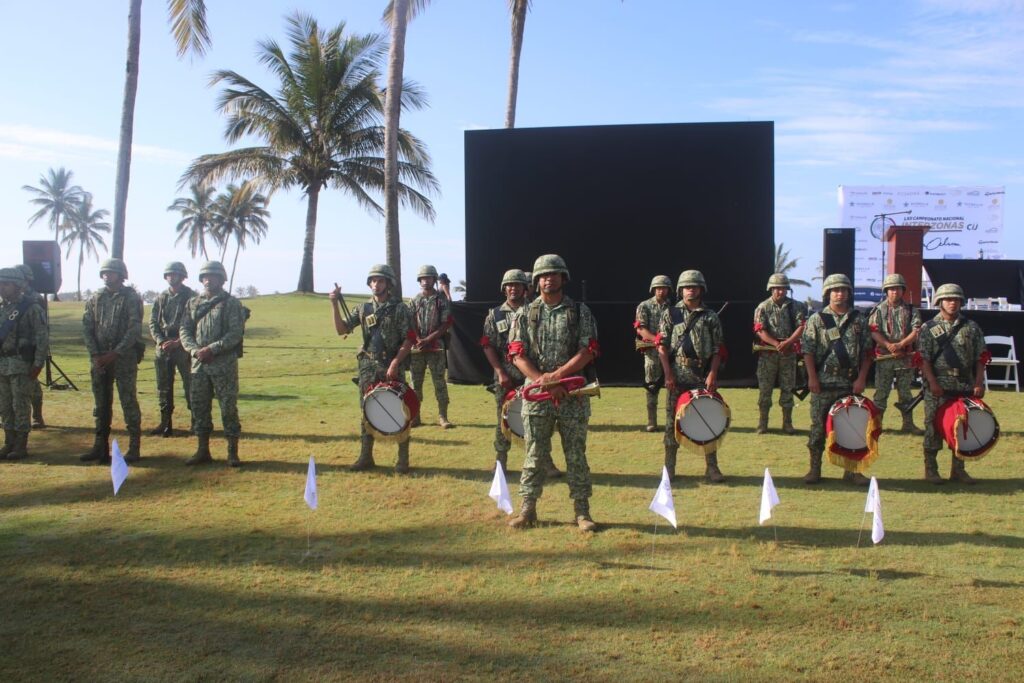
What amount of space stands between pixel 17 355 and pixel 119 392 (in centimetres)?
117

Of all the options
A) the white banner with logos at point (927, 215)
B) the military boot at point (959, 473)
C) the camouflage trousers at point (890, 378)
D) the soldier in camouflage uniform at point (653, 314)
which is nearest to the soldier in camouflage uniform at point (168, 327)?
the soldier in camouflage uniform at point (653, 314)

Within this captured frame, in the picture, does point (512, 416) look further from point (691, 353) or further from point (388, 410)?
point (691, 353)

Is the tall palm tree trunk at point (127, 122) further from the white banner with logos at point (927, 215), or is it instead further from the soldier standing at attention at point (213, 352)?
the white banner with logos at point (927, 215)

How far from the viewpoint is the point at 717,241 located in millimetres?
15727

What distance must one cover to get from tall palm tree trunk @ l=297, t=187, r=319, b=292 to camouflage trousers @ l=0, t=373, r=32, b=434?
83.9 ft

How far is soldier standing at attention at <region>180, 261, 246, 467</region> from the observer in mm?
8523

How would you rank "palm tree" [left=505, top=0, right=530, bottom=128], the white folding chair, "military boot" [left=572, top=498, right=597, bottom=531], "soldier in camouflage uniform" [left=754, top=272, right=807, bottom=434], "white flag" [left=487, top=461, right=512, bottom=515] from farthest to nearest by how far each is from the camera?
"palm tree" [left=505, top=0, right=530, bottom=128]
the white folding chair
"soldier in camouflage uniform" [left=754, top=272, right=807, bottom=434]
"military boot" [left=572, top=498, right=597, bottom=531]
"white flag" [left=487, top=461, right=512, bottom=515]

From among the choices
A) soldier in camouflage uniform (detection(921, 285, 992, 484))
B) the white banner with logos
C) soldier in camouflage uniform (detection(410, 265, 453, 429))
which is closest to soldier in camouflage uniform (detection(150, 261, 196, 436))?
soldier in camouflage uniform (detection(410, 265, 453, 429))

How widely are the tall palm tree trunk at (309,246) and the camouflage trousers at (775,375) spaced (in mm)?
26083

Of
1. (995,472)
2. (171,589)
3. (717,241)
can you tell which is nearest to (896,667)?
(171,589)

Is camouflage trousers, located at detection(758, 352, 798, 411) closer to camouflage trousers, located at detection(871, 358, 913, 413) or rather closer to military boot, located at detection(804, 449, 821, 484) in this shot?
camouflage trousers, located at detection(871, 358, 913, 413)

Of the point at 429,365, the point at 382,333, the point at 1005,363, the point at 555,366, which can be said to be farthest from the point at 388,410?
the point at 1005,363

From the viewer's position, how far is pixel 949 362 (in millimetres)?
7828

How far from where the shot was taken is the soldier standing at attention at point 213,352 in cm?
852
